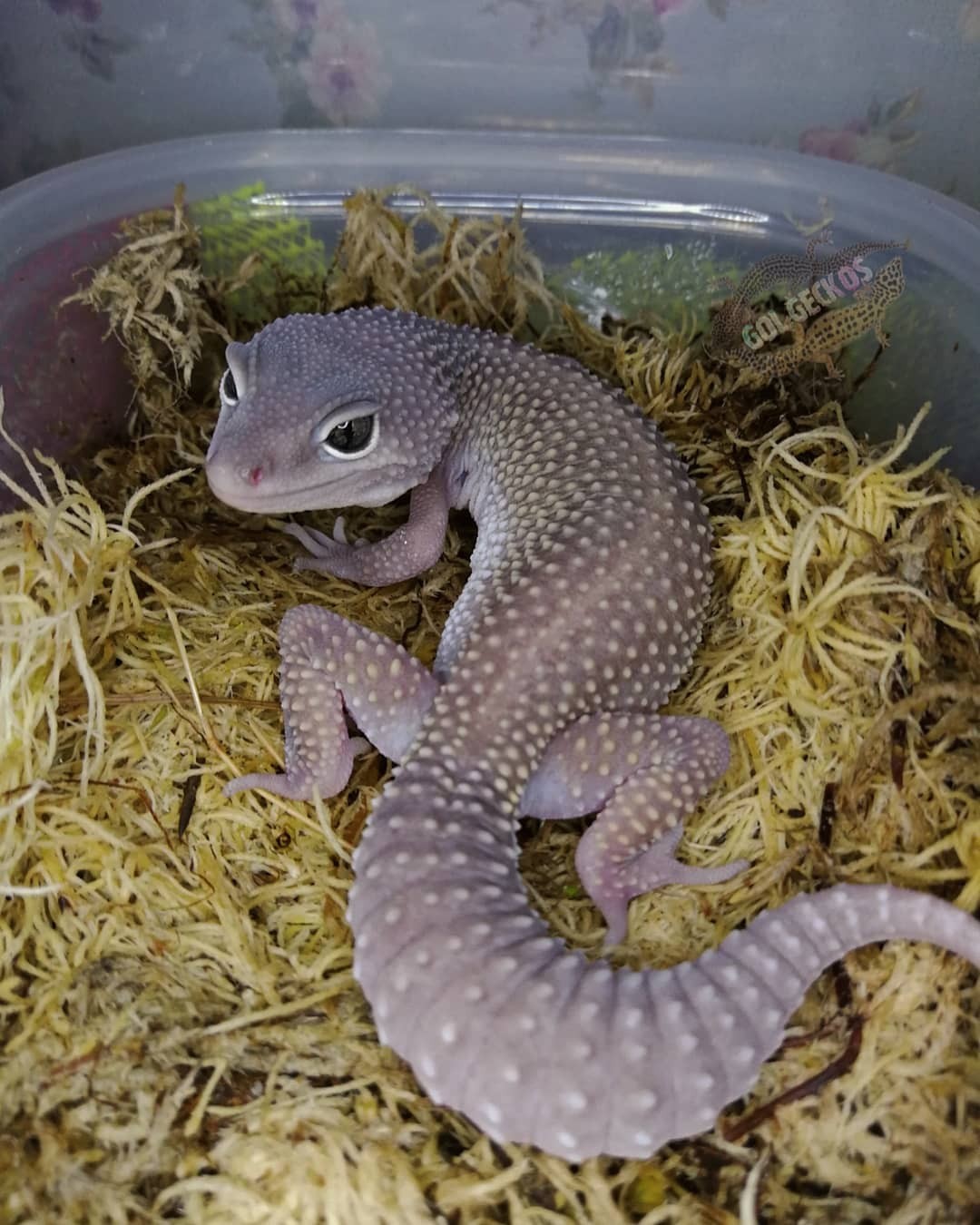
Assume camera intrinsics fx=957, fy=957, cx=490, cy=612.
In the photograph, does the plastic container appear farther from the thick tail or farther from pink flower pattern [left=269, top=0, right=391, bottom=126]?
the thick tail

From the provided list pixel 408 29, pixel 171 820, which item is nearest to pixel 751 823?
pixel 171 820

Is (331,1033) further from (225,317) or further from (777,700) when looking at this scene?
(225,317)

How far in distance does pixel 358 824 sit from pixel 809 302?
5.99 feet

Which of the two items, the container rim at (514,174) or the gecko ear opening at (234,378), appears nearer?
the gecko ear opening at (234,378)

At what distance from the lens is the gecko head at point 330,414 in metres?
2.17

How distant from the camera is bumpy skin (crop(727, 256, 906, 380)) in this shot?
8.38ft

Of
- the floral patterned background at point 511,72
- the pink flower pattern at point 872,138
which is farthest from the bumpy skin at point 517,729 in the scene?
the pink flower pattern at point 872,138

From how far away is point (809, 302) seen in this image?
2.61 metres

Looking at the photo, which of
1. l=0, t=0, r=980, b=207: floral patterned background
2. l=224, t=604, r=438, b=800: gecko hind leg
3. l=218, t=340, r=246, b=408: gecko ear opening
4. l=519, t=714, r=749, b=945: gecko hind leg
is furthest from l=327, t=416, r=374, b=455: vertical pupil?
l=0, t=0, r=980, b=207: floral patterned background

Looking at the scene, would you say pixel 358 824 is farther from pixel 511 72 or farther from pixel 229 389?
pixel 511 72

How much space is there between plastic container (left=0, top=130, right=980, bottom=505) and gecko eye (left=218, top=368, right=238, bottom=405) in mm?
608

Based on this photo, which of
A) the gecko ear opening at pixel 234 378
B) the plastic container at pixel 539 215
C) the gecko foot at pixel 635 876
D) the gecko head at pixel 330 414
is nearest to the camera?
the gecko foot at pixel 635 876

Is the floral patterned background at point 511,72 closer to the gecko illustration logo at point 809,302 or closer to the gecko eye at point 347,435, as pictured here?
the gecko illustration logo at point 809,302

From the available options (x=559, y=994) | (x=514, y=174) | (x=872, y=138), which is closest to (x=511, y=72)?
(x=514, y=174)
